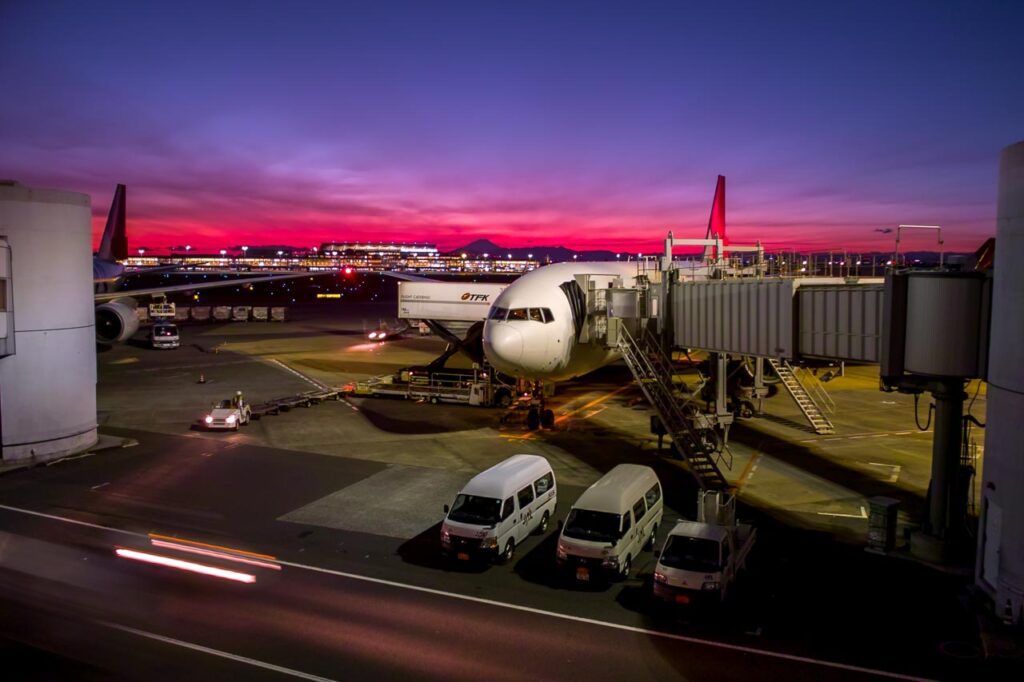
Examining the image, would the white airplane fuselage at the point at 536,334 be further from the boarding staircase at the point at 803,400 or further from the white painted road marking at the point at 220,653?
the white painted road marking at the point at 220,653

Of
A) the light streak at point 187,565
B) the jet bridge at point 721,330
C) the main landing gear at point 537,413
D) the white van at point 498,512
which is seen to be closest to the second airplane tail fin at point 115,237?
the main landing gear at point 537,413

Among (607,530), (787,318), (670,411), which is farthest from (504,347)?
(607,530)

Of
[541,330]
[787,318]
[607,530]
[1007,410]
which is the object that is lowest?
[607,530]

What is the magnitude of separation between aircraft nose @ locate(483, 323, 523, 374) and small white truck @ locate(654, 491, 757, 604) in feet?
38.8

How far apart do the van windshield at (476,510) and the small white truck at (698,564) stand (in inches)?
158

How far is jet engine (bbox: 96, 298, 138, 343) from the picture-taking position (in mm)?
50312

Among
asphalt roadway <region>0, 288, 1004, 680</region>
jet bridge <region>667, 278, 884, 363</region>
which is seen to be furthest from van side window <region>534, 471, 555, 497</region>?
jet bridge <region>667, 278, 884, 363</region>

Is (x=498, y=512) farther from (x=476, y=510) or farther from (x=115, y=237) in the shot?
(x=115, y=237)

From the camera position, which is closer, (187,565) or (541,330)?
(187,565)

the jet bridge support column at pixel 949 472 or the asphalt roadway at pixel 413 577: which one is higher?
the jet bridge support column at pixel 949 472

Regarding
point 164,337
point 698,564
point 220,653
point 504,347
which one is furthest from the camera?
point 164,337

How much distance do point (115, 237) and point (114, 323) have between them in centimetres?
1711

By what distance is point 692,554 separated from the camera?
15164mm

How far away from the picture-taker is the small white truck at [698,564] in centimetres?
1436
